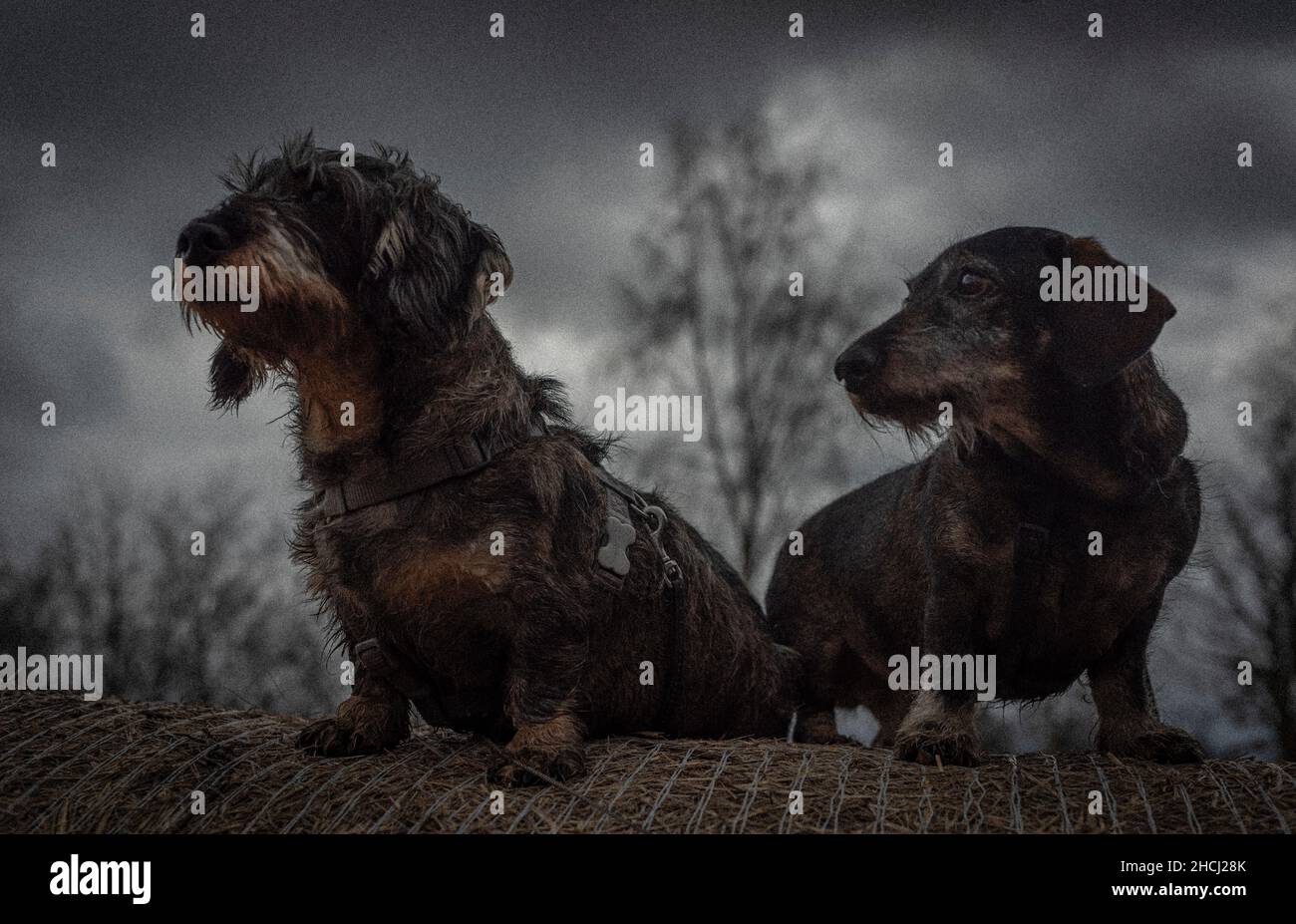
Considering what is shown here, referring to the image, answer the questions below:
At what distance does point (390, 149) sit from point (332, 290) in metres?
0.86

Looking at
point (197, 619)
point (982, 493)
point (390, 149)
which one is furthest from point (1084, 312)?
point (197, 619)

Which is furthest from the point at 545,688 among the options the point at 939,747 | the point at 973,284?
the point at 973,284

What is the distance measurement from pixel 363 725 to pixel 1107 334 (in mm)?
3412

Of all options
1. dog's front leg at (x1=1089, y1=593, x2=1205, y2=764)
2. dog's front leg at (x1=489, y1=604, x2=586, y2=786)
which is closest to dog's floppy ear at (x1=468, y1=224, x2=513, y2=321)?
dog's front leg at (x1=489, y1=604, x2=586, y2=786)

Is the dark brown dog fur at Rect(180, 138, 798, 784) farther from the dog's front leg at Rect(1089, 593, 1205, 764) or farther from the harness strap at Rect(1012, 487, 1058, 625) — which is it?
the dog's front leg at Rect(1089, 593, 1205, 764)

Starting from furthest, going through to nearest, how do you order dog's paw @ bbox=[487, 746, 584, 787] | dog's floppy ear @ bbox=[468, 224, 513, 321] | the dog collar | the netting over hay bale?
dog's floppy ear @ bbox=[468, 224, 513, 321] < the dog collar < dog's paw @ bbox=[487, 746, 584, 787] < the netting over hay bale

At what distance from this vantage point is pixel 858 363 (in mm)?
5152

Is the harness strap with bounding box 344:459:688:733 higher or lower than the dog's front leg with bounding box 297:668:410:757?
higher

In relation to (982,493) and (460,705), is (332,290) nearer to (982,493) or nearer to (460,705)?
(460,705)

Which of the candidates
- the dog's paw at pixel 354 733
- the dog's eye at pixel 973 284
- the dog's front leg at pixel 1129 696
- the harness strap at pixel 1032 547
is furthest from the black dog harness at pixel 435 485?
the dog's front leg at pixel 1129 696

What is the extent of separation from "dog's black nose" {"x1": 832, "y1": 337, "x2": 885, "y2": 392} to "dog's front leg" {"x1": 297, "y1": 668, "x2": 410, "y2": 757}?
7.57 ft

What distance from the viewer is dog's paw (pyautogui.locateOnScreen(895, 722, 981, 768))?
4.92 metres

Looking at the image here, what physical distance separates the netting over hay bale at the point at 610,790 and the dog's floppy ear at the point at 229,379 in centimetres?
140

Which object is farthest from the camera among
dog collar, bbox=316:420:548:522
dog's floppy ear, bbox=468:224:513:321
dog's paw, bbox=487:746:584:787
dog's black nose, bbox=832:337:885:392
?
dog's black nose, bbox=832:337:885:392
